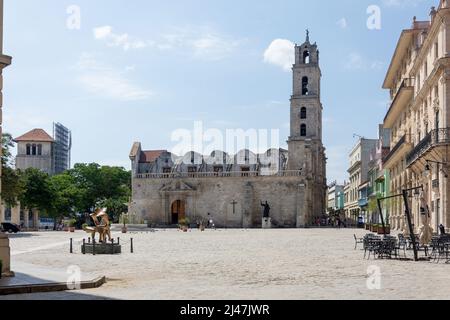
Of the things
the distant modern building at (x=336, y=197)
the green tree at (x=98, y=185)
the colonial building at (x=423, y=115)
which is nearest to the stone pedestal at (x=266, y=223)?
the colonial building at (x=423, y=115)

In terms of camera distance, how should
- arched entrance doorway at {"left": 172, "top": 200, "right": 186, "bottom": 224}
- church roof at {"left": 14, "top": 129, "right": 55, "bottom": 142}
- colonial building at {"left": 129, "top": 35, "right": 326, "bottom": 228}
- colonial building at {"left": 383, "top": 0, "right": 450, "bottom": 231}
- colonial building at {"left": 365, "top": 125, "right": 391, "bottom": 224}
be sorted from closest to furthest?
1. colonial building at {"left": 383, "top": 0, "right": 450, "bottom": 231}
2. colonial building at {"left": 365, "top": 125, "right": 391, "bottom": 224}
3. colonial building at {"left": 129, "top": 35, "right": 326, "bottom": 228}
4. arched entrance doorway at {"left": 172, "top": 200, "right": 186, "bottom": 224}
5. church roof at {"left": 14, "top": 129, "right": 55, "bottom": 142}

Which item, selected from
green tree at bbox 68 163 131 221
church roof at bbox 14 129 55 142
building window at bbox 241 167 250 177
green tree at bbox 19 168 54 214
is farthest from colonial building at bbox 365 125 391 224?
church roof at bbox 14 129 55 142

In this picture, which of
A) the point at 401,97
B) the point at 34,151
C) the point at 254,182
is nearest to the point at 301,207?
the point at 254,182

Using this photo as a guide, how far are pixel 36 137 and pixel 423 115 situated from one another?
78636 mm

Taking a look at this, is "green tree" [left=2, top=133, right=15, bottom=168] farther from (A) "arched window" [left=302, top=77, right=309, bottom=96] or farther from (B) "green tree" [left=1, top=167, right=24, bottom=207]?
(A) "arched window" [left=302, top=77, right=309, bottom=96]

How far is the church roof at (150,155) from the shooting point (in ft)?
274

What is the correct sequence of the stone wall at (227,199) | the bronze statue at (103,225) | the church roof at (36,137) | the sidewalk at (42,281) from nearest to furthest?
the sidewalk at (42,281) → the bronze statue at (103,225) → the stone wall at (227,199) → the church roof at (36,137)

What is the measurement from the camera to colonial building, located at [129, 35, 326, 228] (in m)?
71.3

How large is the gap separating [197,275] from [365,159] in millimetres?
79072

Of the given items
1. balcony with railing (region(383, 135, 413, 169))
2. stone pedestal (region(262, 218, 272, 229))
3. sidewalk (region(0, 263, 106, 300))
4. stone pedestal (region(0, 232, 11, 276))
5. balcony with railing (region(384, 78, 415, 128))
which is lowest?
stone pedestal (region(262, 218, 272, 229))

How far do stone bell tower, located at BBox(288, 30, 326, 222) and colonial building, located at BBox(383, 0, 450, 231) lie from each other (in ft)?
65.5

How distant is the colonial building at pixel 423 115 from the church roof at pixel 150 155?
3689 centimetres

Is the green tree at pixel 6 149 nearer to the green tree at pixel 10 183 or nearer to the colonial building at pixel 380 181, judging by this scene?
the green tree at pixel 10 183

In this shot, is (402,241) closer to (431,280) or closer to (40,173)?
(431,280)
